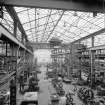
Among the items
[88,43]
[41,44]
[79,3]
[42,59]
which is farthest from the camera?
[42,59]

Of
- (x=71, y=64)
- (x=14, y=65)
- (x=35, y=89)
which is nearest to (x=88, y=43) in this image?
(x=71, y=64)

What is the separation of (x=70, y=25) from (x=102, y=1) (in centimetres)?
1361

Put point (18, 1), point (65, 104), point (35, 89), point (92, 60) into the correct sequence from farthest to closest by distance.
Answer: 1. point (92, 60)
2. point (35, 89)
3. point (65, 104)
4. point (18, 1)

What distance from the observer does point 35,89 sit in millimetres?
16203

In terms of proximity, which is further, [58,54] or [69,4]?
[58,54]

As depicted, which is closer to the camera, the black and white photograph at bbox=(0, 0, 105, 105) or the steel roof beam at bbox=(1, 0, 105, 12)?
the steel roof beam at bbox=(1, 0, 105, 12)

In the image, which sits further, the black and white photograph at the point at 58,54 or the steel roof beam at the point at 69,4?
the black and white photograph at the point at 58,54

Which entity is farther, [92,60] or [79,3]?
[92,60]

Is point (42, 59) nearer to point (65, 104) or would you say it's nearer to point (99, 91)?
point (99, 91)

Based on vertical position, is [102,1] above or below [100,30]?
below

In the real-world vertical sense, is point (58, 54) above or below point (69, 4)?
below

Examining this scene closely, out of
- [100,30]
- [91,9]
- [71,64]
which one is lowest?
[71,64]

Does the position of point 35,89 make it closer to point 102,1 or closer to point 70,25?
point 70,25

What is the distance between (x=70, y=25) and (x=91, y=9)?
13.6 m
